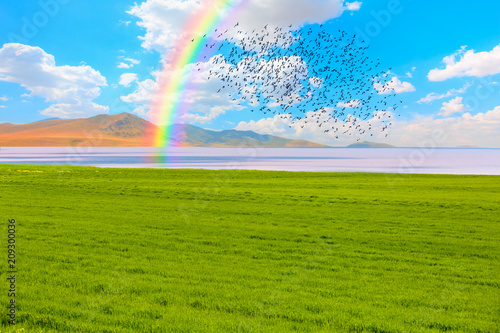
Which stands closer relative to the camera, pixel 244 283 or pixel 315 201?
pixel 244 283

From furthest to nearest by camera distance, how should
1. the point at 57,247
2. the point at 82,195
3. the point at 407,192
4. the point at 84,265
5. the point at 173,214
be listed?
the point at 407,192 → the point at 82,195 → the point at 173,214 → the point at 57,247 → the point at 84,265

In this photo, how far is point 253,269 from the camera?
1134cm

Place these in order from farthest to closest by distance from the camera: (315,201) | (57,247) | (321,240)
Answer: (315,201) → (321,240) → (57,247)

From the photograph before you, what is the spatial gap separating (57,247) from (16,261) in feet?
6.47

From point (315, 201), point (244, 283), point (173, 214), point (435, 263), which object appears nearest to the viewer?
point (244, 283)

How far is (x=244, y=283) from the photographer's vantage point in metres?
9.98

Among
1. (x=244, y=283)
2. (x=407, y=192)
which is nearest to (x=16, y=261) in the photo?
(x=244, y=283)

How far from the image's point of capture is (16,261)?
11656mm

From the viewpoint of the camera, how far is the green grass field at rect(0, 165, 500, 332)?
7.91m

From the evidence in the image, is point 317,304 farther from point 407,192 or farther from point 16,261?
point 407,192

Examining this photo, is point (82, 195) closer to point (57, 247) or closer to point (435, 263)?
point (57, 247)

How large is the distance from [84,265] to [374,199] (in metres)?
21.8

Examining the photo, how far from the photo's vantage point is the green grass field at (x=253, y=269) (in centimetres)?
791

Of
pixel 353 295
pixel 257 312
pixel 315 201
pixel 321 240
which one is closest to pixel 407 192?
pixel 315 201
